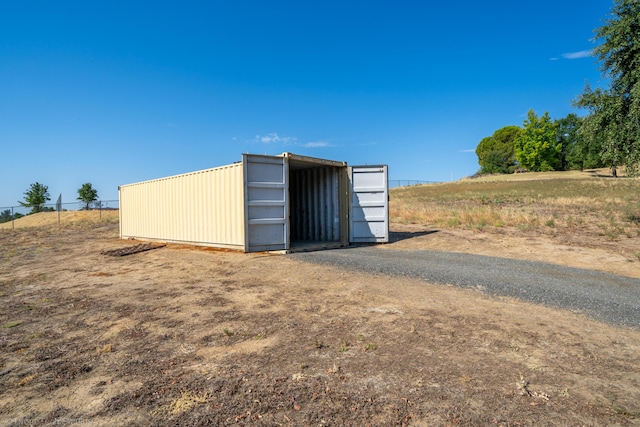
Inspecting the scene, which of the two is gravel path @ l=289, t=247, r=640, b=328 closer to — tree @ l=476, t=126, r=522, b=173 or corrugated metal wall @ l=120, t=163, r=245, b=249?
corrugated metal wall @ l=120, t=163, r=245, b=249

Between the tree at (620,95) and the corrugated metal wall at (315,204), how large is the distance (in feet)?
39.8

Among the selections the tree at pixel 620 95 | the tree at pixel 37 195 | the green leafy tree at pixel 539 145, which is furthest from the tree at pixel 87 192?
the green leafy tree at pixel 539 145

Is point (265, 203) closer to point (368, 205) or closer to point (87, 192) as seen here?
point (368, 205)

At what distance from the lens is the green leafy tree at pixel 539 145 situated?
68312mm

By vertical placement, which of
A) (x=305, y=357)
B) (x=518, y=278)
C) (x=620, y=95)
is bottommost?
(x=305, y=357)

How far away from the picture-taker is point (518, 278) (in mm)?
7656

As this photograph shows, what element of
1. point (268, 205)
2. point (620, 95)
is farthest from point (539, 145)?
point (268, 205)

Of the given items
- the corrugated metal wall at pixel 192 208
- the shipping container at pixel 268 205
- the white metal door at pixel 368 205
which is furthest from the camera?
the white metal door at pixel 368 205

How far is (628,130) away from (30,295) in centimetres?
2065

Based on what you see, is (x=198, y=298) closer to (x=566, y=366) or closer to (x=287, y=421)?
(x=287, y=421)

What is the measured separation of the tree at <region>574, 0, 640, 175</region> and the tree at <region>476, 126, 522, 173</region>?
72.7 metres

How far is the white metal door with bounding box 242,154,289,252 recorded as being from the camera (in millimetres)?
11094

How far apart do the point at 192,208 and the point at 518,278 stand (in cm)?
1088

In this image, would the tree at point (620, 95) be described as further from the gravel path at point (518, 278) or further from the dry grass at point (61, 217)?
the dry grass at point (61, 217)
